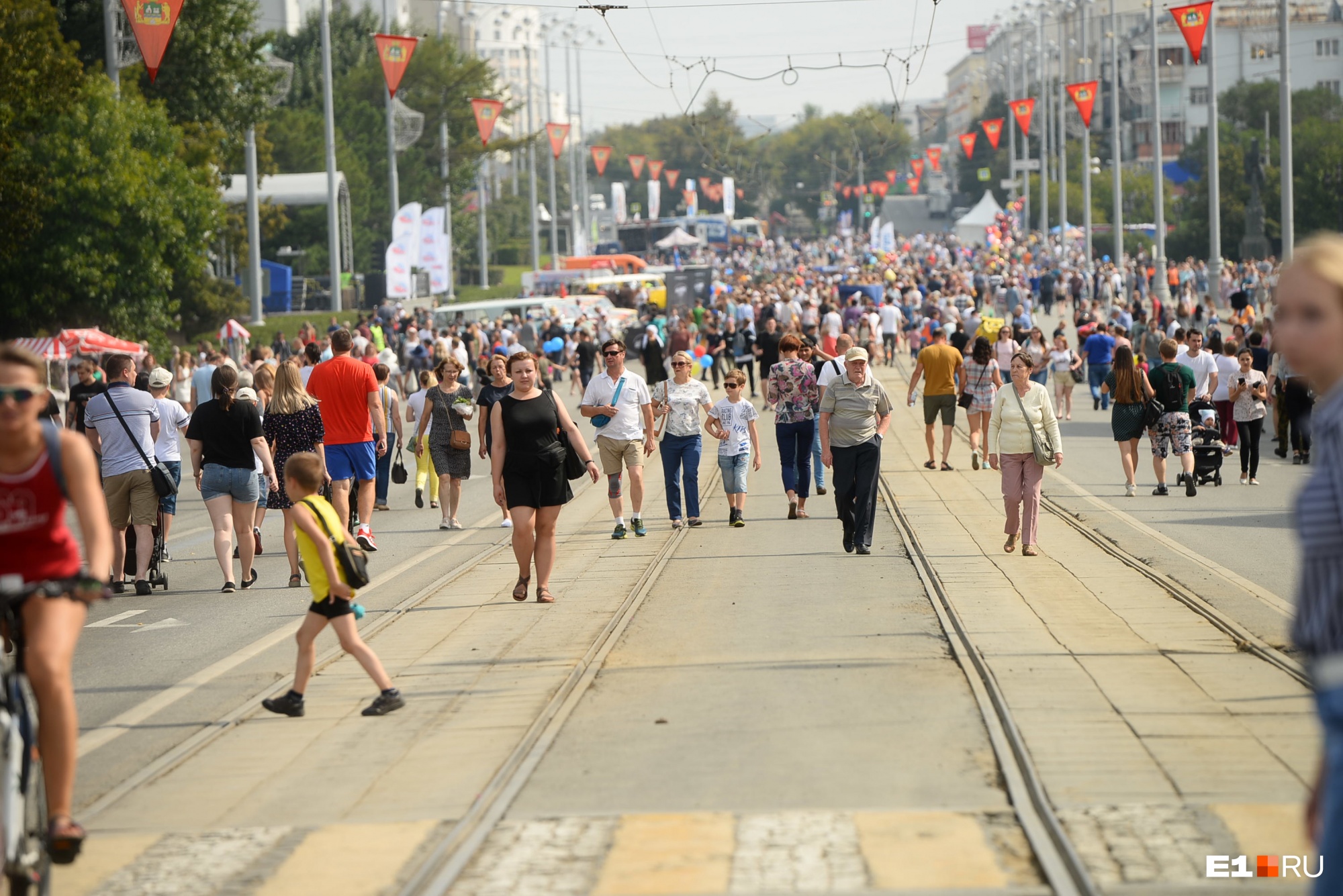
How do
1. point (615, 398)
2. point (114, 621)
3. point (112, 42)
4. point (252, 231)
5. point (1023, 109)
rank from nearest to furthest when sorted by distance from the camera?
1. point (114, 621)
2. point (615, 398)
3. point (112, 42)
4. point (252, 231)
5. point (1023, 109)

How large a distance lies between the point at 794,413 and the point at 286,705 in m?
8.68

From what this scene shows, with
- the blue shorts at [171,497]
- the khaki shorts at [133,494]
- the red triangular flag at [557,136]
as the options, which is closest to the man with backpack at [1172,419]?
the blue shorts at [171,497]

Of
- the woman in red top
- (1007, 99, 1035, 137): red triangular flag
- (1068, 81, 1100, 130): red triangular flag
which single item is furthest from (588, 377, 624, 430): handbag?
(1007, 99, 1035, 137): red triangular flag

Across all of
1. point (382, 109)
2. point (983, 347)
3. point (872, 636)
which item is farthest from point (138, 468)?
point (382, 109)

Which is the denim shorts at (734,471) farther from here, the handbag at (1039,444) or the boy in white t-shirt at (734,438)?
the handbag at (1039,444)

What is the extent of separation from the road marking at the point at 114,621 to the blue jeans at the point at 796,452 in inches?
254

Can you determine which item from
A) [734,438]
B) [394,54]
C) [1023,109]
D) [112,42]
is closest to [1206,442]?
[734,438]

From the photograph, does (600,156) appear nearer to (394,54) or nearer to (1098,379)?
(394,54)

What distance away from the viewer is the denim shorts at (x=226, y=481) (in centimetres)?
1236

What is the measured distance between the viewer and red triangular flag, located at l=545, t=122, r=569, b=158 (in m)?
62.1

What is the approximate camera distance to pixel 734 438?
50.4 ft

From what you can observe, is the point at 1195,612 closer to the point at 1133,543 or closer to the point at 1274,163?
the point at 1133,543

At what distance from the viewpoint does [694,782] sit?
256 inches

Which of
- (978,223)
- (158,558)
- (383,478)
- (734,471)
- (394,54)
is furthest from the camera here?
(978,223)
